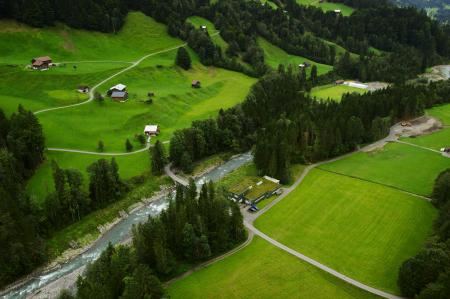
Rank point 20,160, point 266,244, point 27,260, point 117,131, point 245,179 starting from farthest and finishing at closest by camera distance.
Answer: point 117,131
point 245,179
point 20,160
point 266,244
point 27,260

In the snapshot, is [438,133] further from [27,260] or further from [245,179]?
[27,260]

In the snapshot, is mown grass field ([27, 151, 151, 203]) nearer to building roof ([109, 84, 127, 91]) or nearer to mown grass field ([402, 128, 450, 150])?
building roof ([109, 84, 127, 91])

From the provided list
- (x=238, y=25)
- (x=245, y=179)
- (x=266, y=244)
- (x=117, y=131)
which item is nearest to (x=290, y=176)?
(x=245, y=179)

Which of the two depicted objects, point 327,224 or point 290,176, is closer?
point 327,224

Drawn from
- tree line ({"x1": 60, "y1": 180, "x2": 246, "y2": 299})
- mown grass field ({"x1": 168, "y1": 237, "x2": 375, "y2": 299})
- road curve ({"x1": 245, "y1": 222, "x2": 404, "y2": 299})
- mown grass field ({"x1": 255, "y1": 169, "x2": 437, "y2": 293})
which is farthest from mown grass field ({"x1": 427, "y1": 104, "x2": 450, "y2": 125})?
tree line ({"x1": 60, "y1": 180, "x2": 246, "y2": 299})

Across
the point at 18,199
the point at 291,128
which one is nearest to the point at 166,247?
the point at 18,199

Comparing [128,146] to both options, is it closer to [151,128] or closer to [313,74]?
[151,128]

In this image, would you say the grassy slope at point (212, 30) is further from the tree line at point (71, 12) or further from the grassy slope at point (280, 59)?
the tree line at point (71, 12)
